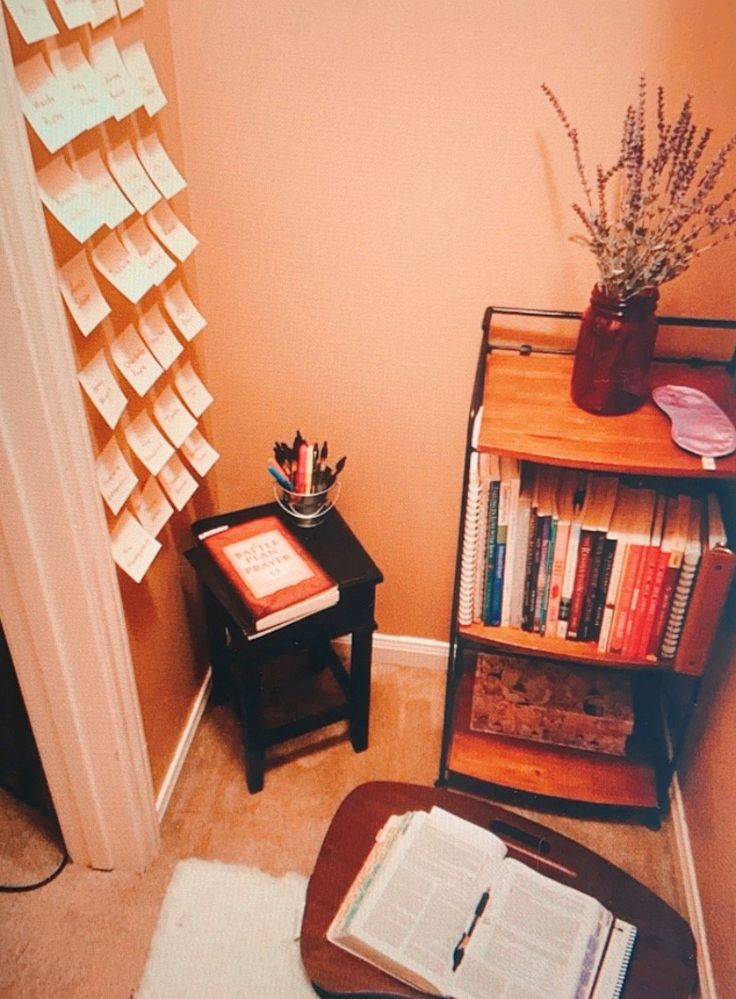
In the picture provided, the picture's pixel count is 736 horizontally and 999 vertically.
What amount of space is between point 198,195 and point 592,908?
151cm

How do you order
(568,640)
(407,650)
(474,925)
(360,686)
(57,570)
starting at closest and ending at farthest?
(57,570)
(474,925)
(568,640)
(360,686)
(407,650)

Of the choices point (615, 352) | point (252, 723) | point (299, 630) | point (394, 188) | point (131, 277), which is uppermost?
point (394, 188)

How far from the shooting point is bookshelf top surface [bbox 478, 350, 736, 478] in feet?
4.06

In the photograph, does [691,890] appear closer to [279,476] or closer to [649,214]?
[279,476]

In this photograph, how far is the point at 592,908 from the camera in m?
1.45

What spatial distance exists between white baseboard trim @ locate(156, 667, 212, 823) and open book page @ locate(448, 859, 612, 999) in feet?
2.27

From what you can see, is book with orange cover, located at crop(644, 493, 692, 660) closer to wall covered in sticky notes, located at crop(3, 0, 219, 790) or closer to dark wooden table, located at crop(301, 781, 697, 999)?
dark wooden table, located at crop(301, 781, 697, 999)

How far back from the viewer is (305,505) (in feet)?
5.48

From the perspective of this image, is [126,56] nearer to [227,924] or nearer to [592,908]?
[227,924]

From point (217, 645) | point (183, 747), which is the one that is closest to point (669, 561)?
point (217, 645)

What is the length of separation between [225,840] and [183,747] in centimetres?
24

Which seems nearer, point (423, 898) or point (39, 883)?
point (423, 898)

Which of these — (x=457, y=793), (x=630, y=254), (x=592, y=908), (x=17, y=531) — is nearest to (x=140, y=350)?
(x=17, y=531)

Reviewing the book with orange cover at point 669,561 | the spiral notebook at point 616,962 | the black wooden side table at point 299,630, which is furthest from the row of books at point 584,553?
the spiral notebook at point 616,962
